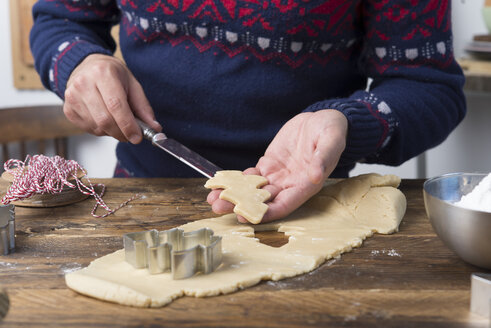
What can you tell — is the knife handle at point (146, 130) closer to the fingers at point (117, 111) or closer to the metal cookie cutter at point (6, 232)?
the fingers at point (117, 111)

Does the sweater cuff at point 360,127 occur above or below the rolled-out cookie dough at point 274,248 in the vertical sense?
above

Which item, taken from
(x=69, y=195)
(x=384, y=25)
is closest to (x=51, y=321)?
(x=69, y=195)

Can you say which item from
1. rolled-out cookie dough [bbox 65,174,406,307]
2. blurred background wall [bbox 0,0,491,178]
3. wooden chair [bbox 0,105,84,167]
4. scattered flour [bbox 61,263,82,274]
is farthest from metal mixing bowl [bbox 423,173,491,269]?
blurred background wall [bbox 0,0,491,178]

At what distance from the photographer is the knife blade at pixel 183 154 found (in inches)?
46.7

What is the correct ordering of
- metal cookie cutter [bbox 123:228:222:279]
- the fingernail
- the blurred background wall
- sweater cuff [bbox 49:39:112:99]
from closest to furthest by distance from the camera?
metal cookie cutter [bbox 123:228:222:279], the fingernail, sweater cuff [bbox 49:39:112:99], the blurred background wall

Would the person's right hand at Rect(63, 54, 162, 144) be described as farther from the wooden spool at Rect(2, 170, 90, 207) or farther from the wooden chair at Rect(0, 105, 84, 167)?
the wooden chair at Rect(0, 105, 84, 167)

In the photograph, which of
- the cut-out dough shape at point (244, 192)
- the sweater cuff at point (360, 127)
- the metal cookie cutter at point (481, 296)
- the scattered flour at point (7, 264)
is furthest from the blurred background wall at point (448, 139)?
the scattered flour at point (7, 264)

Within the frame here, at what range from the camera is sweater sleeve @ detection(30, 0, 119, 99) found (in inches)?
54.6

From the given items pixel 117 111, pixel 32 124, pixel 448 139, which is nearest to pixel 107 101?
pixel 117 111

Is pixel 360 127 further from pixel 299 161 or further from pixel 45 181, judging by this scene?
pixel 45 181

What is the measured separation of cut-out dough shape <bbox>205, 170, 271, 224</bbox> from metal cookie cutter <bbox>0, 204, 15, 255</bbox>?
0.36 metres

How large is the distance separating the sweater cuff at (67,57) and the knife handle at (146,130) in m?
0.23

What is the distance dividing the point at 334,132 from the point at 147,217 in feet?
1.30

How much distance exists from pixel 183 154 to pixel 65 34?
539 mm
